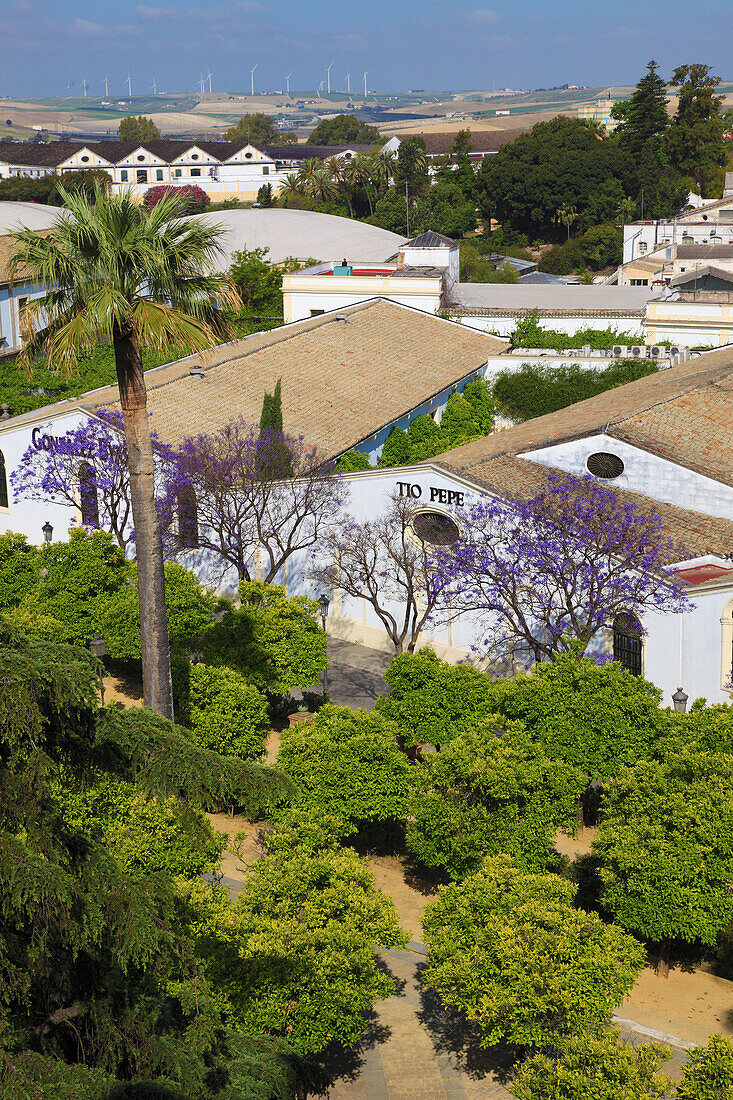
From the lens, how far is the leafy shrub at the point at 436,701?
950 inches

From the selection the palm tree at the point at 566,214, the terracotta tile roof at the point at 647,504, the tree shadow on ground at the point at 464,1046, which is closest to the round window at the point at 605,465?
the terracotta tile roof at the point at 647,504

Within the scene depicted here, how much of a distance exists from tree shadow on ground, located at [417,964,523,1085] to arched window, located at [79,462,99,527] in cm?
2221

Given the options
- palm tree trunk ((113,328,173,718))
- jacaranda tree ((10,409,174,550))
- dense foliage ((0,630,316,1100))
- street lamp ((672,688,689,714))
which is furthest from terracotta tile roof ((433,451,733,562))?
dense foliage ((0,630,316,1100))

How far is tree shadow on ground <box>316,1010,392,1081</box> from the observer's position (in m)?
17.0

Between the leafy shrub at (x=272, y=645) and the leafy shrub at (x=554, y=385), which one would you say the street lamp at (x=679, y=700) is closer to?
the leafy shrub at (x=272, y=645)

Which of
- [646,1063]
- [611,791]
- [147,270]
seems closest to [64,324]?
[147,270]

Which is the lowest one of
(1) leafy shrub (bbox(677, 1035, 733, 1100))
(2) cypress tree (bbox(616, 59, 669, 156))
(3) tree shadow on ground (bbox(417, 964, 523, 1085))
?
(3) tree shadow on ground (bbox(417, 964, 523, 1085))

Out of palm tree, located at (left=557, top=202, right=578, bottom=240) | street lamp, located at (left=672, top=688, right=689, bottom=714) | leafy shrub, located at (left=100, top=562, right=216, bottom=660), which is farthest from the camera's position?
palm tree, located at (left=557, top=202, right=578, bottom=240)

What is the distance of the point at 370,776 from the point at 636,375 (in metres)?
33.6

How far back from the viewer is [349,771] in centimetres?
2164

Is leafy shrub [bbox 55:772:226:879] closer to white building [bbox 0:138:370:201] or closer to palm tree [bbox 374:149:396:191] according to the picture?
palm tree [bbox 374:149:396:191]

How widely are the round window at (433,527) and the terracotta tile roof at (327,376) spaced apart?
6.70 m

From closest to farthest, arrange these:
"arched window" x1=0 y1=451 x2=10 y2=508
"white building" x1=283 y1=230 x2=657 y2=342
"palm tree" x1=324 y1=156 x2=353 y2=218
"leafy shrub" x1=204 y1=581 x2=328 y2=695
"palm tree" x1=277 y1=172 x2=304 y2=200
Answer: "leafy shrub" x1=204 y1=581 x2=328 y2=695 → "arched window" x1=0 y1=451 x2=10 y2=508 → "white building" x1=283 y1=230 x2=657 y2=342 → "palm tree" x1=324 y1=156 x2=353 y2=218 → "palm tree" x1=277 y1=172 x2=304 y2=200

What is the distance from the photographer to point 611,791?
20.5 metres
